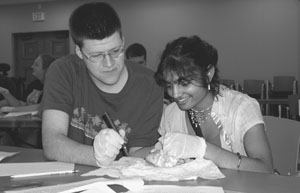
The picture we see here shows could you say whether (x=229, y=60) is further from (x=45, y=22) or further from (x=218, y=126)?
(x=218, y=126)

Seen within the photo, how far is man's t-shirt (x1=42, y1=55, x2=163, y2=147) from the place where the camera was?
66.6 inches

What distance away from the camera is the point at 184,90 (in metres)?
1.60

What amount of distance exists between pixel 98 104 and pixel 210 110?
1.54 ft

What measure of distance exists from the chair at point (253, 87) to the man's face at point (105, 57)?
6690mm

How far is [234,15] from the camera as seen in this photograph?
9.14 m

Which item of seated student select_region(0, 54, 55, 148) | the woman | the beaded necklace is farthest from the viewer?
the woman

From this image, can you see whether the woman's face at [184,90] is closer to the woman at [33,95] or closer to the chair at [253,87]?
the woman at [33,95]

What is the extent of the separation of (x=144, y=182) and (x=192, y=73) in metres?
0.56

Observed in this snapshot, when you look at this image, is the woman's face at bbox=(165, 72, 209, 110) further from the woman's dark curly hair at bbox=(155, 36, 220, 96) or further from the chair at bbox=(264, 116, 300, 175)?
the chair at bbox=(264, 116, 300, 175)

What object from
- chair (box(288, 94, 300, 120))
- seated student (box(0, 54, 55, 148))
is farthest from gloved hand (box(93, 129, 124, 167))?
chair (box(288, 94, 300, 120))

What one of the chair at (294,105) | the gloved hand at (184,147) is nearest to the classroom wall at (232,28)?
the chair at (294,105)

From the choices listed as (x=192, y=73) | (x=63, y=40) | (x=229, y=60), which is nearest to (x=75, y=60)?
(x=192, y=73)

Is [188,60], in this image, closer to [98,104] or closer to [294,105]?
[98,104]

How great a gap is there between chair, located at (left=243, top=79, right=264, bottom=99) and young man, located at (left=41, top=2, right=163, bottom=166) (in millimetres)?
6473
